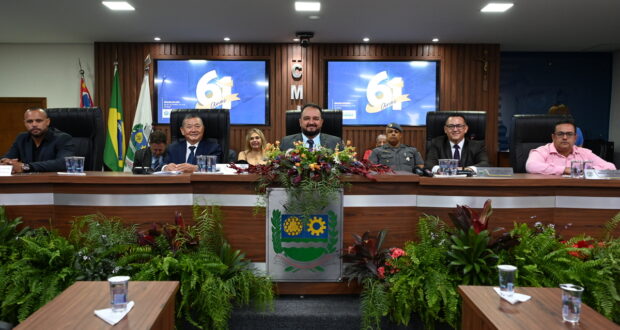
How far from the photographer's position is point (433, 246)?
7.59 feet

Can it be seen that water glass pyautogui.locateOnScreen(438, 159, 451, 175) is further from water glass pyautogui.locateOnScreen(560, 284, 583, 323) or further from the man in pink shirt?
water glass pyautogui.locateOnScreen(560, 284, 583, 323)

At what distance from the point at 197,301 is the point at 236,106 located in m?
5.15

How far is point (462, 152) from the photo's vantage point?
3.74 metres

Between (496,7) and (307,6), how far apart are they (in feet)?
7.28

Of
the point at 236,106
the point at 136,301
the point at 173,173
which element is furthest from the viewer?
the point at 236,106

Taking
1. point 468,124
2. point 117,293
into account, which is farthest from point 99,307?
point 468,124

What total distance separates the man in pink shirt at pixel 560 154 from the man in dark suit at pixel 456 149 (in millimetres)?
429

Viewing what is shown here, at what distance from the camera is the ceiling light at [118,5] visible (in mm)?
5008

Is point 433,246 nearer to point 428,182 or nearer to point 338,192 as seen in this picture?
point 428,182

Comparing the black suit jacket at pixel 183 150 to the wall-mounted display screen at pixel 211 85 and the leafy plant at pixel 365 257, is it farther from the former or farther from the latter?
the wall-mounted display screen at pixel 211 85

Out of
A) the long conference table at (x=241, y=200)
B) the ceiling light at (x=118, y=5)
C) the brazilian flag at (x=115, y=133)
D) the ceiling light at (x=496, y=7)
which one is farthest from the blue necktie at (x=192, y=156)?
the ceiling light at (x=496, y=7)

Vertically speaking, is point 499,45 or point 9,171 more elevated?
point 499,45

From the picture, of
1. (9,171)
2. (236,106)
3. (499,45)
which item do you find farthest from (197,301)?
(499,45)

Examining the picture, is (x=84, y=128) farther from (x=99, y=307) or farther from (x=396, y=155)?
(x=396, y=155)
